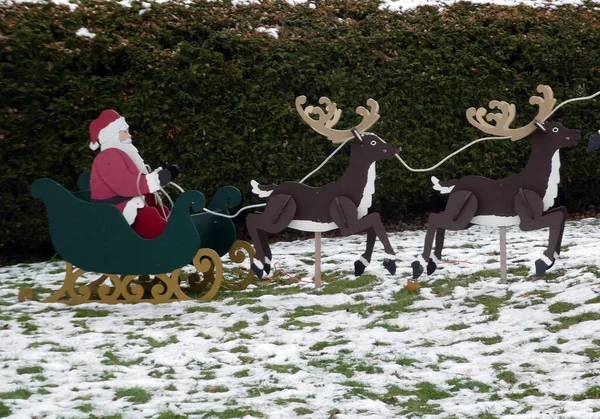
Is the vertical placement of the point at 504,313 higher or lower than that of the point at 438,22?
lower

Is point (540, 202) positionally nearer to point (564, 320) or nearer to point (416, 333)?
point (564, 320)

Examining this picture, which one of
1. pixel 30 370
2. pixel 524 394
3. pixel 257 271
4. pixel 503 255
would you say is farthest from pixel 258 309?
pixel 524 394

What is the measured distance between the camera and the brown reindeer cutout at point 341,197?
650cm

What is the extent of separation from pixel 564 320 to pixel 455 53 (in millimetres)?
4776

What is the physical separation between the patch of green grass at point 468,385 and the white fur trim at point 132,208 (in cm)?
308

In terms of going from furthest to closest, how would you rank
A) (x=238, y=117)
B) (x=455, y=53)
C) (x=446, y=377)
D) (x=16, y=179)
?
(x=455, y=53), (x=238, y=117), (x=16, y=179), (x=446, y=377)

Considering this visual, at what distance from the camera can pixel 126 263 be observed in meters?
6.37

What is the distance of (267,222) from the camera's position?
6.69m

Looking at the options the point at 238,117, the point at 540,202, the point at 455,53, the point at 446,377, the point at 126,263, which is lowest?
the point at 446,377

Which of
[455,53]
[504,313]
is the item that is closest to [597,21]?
[455,53]

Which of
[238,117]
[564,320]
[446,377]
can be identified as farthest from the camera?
[238,117]

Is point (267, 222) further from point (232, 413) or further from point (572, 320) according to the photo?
point (232, 413)

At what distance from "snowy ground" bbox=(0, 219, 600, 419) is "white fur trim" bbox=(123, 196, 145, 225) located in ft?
2.31

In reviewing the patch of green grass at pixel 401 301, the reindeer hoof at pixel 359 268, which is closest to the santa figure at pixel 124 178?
the reindeer hoof at pixel 359 268
